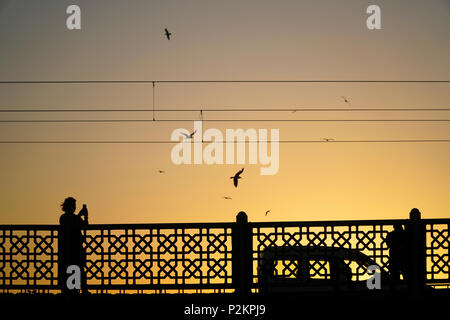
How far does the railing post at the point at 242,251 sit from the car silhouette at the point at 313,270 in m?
0.18

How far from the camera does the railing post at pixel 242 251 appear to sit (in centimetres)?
1040

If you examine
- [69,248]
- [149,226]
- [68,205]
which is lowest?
[69,248]

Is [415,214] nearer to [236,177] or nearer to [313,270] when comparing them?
[313,270]

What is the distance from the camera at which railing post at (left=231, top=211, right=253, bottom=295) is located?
10.4m

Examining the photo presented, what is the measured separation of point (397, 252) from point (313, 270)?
1.23 metres

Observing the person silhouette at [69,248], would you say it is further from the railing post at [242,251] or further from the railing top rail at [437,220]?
the railing top rail at [437,220]

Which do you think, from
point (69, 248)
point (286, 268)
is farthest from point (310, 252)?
point (69, 248)

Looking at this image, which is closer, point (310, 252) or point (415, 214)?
point (415, 214)

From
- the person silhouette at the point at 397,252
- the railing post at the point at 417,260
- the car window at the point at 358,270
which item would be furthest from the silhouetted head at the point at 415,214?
the car window at the point at 358,270

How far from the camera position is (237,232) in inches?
410

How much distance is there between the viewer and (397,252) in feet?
34.9

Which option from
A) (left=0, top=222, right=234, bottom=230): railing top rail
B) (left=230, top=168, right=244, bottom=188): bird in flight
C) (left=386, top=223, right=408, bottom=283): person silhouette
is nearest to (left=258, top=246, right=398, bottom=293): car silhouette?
(left=386, top=223, right=408, bottom=283): person silhouette
